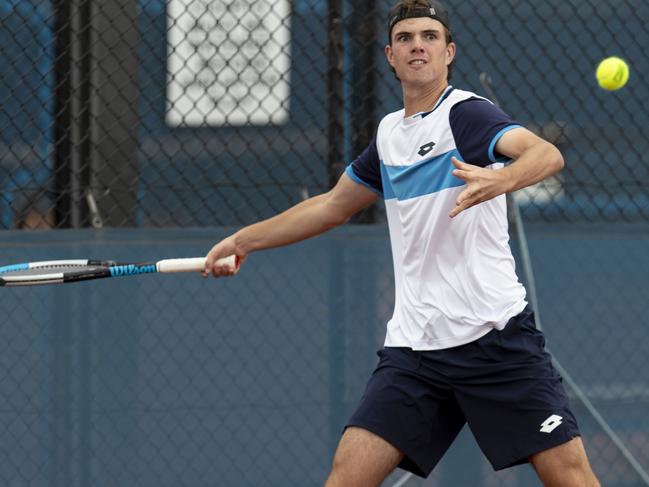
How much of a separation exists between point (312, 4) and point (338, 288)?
3.90ft

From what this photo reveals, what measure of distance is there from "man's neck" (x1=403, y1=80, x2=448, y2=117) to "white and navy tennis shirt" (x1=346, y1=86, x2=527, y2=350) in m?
0.03

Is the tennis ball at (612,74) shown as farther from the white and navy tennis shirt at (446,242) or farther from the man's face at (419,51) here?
the white and navy tennis shirt at (446,242)

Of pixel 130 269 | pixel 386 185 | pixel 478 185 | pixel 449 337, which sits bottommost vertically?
pixel 449 337

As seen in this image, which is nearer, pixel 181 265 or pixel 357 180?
pixel 181 265

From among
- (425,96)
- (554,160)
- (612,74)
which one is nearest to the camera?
(554,160)

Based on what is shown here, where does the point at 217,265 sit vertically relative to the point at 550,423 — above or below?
above

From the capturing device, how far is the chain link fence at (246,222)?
472cm

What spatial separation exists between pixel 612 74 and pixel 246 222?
1568 mm

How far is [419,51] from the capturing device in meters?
3.45

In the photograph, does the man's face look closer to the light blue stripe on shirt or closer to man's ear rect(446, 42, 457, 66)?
man's ear rect(446, 42, 457, 66)

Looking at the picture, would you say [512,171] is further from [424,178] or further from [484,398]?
[484,398]

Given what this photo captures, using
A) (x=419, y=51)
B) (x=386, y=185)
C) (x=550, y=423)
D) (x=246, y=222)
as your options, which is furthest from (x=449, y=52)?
(x=246, y=222)

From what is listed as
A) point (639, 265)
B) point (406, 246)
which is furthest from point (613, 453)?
point (406, 246)

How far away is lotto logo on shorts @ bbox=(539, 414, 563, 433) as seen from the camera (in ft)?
10.7
